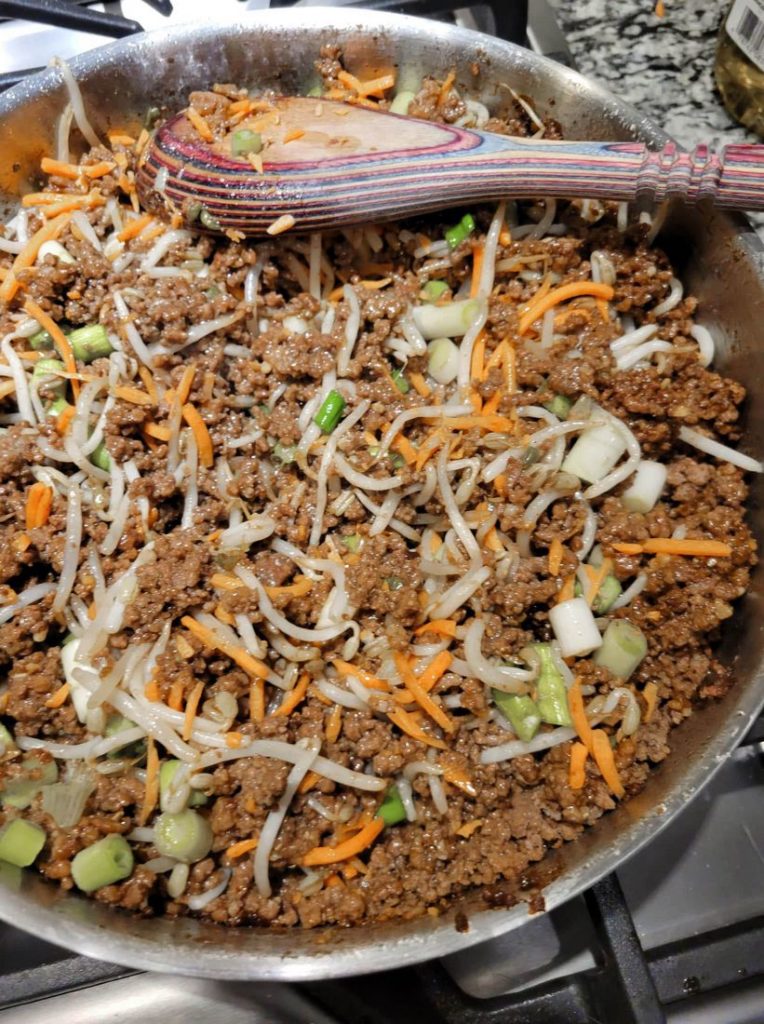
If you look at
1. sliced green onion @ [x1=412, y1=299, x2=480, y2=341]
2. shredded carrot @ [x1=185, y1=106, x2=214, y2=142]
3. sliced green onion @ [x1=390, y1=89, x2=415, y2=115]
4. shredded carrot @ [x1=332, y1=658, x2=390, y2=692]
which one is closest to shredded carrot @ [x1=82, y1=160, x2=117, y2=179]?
shredded carrot @ [x1=185, y1=106, x2=214, y2=142]

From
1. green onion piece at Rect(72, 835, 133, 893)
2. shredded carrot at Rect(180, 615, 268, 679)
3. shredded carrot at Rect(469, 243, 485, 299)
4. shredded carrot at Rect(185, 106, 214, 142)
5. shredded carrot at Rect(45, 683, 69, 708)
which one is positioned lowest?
green onion piece at Rect(72, 835, 133, 893)

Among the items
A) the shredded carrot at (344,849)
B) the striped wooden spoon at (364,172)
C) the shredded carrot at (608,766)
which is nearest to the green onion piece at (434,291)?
the striped wooden spoon at (364,172)

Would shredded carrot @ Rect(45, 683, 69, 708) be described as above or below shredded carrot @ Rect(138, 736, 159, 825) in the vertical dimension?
above

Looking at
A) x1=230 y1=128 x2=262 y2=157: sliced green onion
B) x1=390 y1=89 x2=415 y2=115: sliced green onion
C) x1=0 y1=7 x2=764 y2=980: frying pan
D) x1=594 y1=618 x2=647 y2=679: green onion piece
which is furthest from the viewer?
x1=390 y1=89 x2=415 y2=115: sliced green onion

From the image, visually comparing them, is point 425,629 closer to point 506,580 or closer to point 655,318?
point 506,580

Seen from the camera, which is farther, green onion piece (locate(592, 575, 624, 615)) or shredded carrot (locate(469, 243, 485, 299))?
shredded carrot (locate(469, 243, 485, 299))

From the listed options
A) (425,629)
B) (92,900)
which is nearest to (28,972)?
(92,900)

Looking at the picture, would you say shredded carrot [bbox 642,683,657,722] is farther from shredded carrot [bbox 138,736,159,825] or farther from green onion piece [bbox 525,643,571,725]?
shredded carrot [bbox 138,736,159,825]
